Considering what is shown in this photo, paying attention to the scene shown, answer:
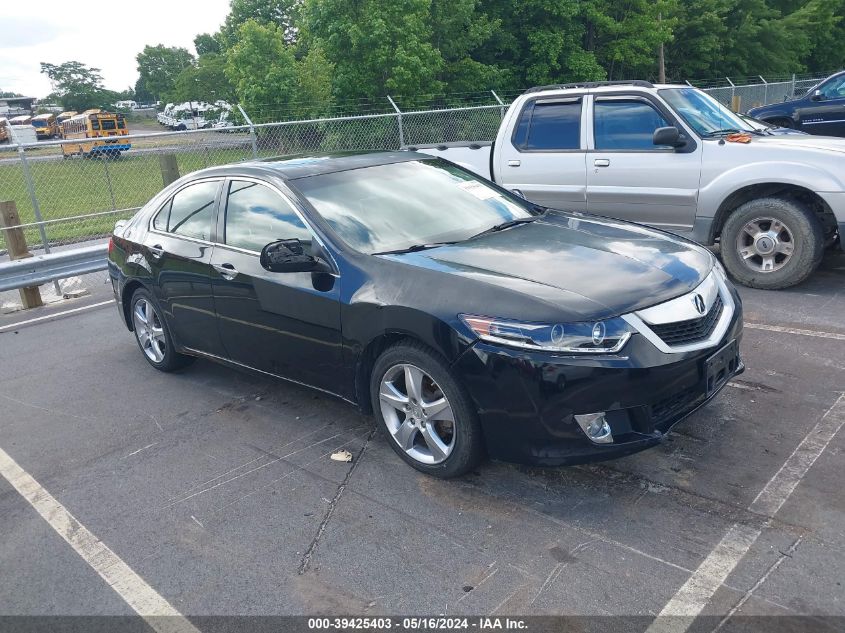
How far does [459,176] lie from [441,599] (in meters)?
3.07

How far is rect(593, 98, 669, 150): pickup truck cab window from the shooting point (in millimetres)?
7062

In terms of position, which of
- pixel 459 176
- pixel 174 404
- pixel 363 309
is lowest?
pixel 174 404

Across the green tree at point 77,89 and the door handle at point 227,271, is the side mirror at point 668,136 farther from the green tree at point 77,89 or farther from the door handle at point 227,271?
the green tree at point 77,89

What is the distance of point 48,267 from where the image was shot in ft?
27.1

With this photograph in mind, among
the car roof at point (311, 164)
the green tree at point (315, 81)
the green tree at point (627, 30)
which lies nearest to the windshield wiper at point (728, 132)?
the car roof at point (311, 164)

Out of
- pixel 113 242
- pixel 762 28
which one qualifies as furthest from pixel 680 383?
pixel 762 28

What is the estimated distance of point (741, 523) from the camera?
10.6ft

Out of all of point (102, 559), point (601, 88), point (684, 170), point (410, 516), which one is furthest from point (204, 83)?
point (410, 516)

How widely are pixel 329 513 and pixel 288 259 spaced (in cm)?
137

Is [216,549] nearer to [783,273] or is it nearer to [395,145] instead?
[783,273]

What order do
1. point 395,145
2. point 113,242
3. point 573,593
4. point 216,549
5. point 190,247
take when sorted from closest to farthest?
1. point 573,593
2. point 216,549
3. point 190,247
4. point 113,242
5. point 395,145

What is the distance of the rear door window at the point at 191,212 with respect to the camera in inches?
199

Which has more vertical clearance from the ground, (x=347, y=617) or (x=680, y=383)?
(x=680, y=383)

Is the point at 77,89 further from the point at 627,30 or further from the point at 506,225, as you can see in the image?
the point at 506,225
